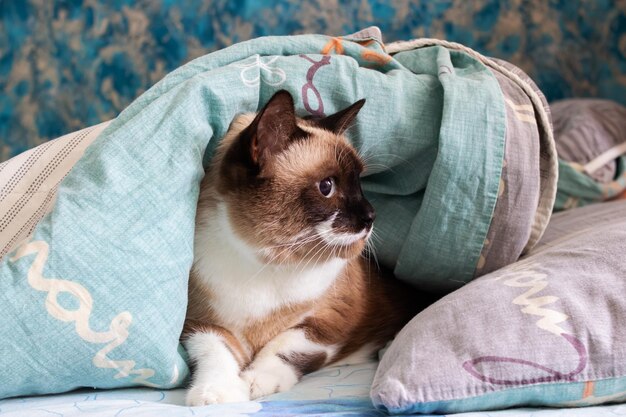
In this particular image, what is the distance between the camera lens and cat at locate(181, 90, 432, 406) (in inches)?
47.8

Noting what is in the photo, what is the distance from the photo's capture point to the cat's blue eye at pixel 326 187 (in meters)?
1.24

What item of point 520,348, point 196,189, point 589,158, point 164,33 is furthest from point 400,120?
point 164,33

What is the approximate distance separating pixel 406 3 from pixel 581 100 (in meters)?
0.62

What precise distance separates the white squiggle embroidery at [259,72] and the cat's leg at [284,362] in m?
0.45

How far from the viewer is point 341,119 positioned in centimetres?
128

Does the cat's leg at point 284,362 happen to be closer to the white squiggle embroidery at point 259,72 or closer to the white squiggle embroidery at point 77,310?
the white squiggle embroidery at point 77,310

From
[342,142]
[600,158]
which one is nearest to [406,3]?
[600,158]

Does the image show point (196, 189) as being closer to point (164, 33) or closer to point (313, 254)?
point (313, 254)

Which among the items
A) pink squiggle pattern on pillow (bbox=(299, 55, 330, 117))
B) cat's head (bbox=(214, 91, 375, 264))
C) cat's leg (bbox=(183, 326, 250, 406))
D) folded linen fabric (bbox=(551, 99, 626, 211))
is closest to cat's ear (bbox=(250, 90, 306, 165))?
cat's head (bbox=(214, 91, 375, 264))

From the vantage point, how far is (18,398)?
112 cm

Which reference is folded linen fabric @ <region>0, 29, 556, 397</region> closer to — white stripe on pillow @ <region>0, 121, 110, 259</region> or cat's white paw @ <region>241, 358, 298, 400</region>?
white stripe on pillow @ <region>0, 121, 110, 259</region>

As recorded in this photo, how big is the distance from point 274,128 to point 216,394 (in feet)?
1.40

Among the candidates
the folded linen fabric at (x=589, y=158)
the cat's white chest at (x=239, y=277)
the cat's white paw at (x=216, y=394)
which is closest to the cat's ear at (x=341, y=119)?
the cat's white chest at (x=239, y=277)

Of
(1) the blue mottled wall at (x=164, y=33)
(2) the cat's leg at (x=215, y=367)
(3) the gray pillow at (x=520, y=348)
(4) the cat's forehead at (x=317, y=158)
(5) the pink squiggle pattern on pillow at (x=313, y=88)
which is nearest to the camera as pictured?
(3) the gray pillow at (x=520, y=348)
